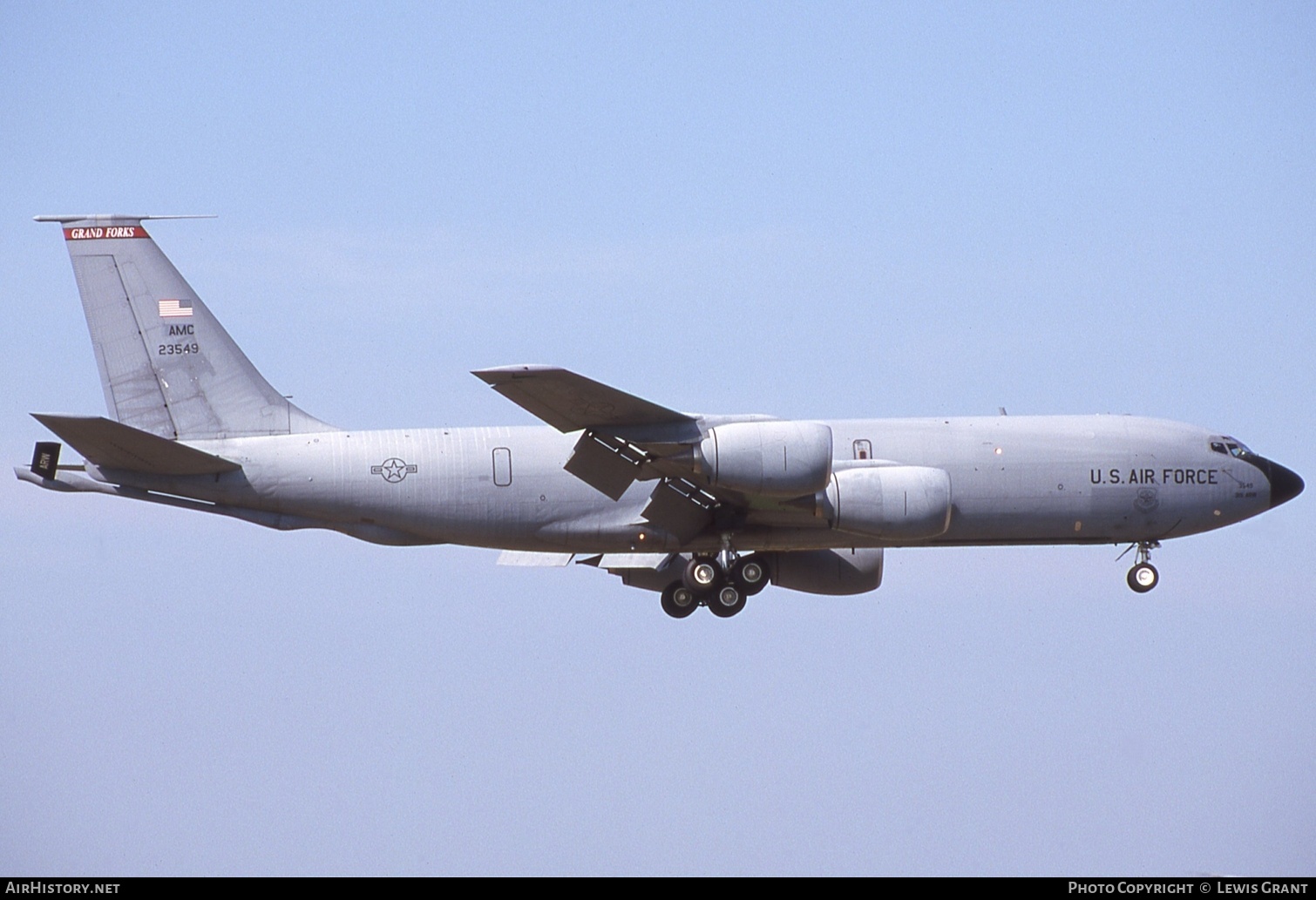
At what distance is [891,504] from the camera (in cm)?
3497

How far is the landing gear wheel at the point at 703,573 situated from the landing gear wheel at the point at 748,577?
466 millimetres

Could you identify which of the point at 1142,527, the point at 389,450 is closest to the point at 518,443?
the point at 389,450

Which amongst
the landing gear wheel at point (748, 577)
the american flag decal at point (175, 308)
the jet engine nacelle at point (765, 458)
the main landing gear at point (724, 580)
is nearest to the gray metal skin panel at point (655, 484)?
the main landing gear at point (724, 580)

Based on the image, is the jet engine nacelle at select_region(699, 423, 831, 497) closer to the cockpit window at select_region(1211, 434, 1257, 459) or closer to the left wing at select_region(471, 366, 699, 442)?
the left wing at select_region(471, 366, 699, 442)

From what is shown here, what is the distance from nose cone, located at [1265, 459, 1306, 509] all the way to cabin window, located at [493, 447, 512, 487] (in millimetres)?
16230

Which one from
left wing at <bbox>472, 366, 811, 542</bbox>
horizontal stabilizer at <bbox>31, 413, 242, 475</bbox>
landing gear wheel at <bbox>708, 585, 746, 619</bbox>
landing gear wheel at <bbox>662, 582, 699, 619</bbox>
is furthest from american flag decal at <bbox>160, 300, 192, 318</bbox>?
landing gear wheel at <bbox>708, 585, 746, 619</bbox>

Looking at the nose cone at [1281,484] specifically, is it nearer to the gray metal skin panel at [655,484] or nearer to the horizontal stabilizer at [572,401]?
the gray metal skin panel at [655,484]

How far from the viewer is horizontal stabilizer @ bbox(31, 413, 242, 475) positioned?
108ft

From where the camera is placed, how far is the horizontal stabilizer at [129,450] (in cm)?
3281

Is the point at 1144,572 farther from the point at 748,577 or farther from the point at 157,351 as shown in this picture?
the point at 157,351

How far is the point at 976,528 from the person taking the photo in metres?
37.5

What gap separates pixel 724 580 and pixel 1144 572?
908cm

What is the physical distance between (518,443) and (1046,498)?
10.8 metres

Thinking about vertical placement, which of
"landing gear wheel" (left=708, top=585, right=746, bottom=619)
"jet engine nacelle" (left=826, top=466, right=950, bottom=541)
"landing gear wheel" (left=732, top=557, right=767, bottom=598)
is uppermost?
"jet engine nacelle" (left=826, top=466, right=950, bottom=541)
